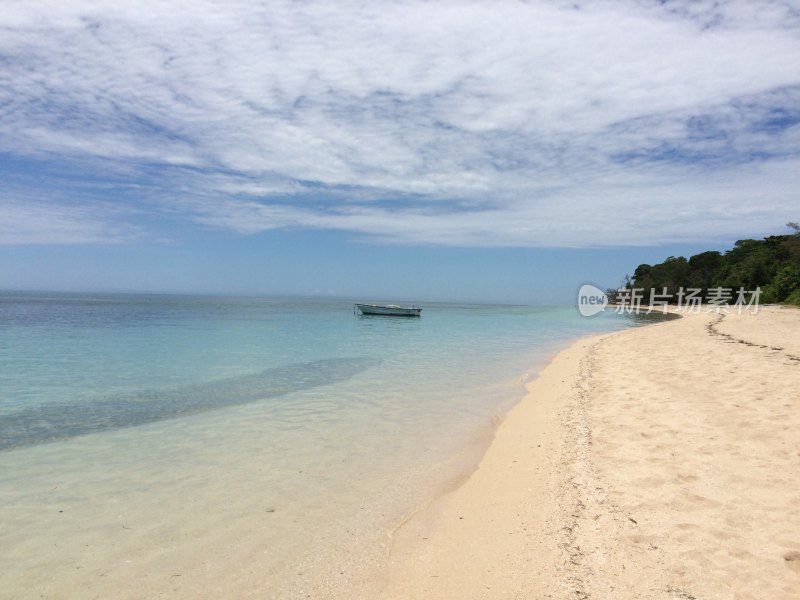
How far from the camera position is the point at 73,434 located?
941 cm

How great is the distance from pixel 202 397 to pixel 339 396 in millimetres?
3749

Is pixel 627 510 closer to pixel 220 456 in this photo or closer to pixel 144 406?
pixel 220 456

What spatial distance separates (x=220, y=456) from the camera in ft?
26.2

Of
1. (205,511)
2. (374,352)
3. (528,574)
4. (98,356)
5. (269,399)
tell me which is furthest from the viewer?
(374,352)

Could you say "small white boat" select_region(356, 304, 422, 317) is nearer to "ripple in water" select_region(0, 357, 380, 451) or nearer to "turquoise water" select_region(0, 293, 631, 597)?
"turquoise water" select_region(0, 293, 631, 597)

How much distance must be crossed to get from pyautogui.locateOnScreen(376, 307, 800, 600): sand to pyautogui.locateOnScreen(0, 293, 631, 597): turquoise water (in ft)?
2.54

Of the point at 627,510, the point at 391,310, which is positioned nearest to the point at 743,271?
the point at 391,310

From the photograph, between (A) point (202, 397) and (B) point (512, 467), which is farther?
(A) point (202, 397)

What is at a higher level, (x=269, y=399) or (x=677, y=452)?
(x=677, y=452)

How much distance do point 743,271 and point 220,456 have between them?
244 feet

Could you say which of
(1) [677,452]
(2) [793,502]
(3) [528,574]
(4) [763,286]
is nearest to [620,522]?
(3) [528,574]

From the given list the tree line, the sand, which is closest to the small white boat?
the tree line

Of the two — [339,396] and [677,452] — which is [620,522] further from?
[339,396]

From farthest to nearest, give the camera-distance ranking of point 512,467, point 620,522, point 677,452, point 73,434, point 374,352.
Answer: point 374,352 → point 73,434 → point 512,467 → point 677,452 → point 620,522
